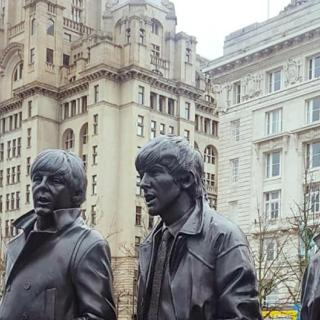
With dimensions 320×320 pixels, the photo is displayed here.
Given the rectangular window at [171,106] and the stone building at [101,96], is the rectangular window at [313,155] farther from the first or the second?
the rectangular window at [171,106]

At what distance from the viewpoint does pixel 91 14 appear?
81.7 m

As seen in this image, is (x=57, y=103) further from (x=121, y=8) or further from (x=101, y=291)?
(x=101, y=291)

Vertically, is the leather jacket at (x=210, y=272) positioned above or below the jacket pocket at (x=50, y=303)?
above

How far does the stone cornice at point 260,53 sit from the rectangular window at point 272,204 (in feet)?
24.7

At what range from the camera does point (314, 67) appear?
46250 millimetres

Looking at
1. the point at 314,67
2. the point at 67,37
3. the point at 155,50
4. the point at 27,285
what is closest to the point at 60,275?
the point at 27,285

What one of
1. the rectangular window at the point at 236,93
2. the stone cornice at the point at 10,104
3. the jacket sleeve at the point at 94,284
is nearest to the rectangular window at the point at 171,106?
the stone cornice at the point at 10,104

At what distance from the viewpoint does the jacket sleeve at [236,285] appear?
485 cm

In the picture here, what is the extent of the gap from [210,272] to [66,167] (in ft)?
4.09

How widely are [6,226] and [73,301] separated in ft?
227

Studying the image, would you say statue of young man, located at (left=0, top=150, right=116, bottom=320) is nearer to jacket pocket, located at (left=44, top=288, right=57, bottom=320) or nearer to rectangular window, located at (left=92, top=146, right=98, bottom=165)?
jacket pocket, located at (left=44, top=288, right=57, bottom=320)

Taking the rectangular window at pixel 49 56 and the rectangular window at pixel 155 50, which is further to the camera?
the rectangular window at pixel 49 56

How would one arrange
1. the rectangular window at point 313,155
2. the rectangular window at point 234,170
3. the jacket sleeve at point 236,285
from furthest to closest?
the rectangular window at point 234,170 < the rectangular window at point 313,155 < the jacket sleeve at point 236,285

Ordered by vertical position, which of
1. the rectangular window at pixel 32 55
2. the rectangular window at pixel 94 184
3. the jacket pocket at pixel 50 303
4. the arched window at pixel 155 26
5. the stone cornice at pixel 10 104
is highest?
the arched window at pixel 155 26
